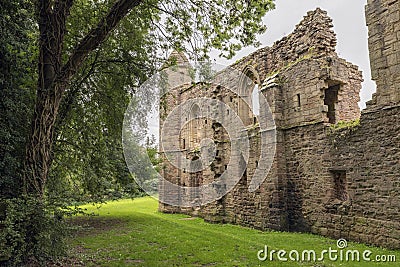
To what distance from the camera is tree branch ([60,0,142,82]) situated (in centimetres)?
618

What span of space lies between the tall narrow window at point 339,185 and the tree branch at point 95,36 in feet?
26.3

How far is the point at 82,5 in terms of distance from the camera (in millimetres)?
8547

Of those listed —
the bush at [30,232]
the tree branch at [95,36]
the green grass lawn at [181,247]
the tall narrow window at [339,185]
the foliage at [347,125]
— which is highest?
the tree branch at [95,36]

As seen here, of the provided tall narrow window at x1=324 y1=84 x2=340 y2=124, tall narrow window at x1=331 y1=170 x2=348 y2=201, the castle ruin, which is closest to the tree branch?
the castle ruin

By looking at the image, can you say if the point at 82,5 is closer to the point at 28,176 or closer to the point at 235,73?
the point at 28,176

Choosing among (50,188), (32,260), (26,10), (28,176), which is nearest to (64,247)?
(32,260)

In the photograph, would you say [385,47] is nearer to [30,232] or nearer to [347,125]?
[347,125]

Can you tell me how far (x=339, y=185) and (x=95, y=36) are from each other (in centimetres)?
851

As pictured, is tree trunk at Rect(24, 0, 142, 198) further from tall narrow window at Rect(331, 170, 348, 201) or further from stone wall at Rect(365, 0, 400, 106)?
tall narrow window at Rect(331, 170, 348, 201)

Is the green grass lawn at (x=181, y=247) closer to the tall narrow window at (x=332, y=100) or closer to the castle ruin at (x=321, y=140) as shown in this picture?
the castle ruin at (x=321, y=140)

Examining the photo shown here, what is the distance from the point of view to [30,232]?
554cm

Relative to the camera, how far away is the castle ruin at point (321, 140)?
8.88 m

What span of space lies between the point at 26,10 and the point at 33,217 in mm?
4757

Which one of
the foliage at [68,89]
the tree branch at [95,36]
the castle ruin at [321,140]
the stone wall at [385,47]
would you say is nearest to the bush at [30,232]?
the foliage at [68,89]
